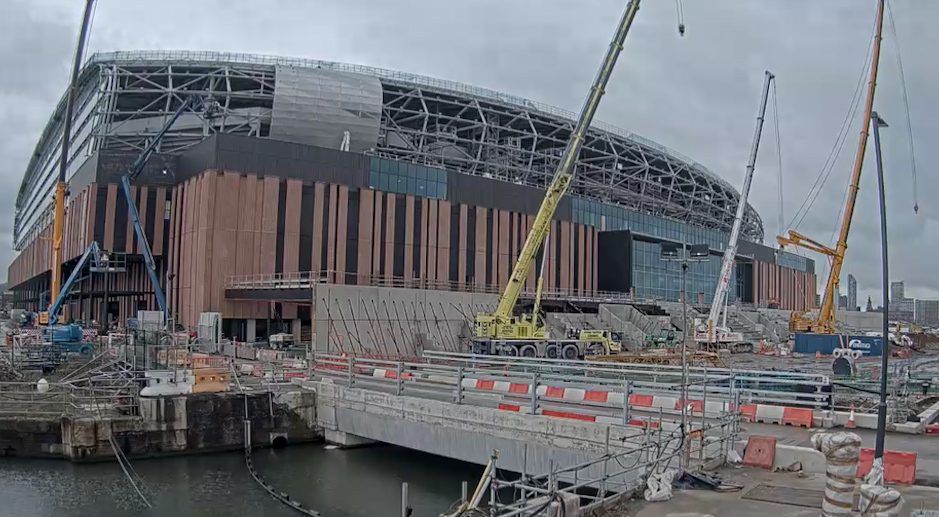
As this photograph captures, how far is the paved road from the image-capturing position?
44.4 feet

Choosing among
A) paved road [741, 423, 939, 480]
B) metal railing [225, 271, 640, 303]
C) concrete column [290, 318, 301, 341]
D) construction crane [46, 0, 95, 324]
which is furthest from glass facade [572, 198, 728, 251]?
paved road [741, 423, 939, 480]

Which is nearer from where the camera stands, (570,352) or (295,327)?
(570,352)

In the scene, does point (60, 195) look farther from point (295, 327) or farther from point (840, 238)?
point (840, 238)

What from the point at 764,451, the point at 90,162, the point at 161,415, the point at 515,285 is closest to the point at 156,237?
the point at 90,162

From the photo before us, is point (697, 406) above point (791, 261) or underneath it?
underneath

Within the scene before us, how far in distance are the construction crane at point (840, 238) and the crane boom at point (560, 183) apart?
27.4 metres

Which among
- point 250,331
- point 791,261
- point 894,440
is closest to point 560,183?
point 250,331

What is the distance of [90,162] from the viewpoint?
6775 centimetres

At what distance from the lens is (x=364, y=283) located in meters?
60.9

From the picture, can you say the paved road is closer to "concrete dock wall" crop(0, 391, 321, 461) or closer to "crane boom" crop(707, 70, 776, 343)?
"concrete dock wall" crop(0, 391, 321, 461)

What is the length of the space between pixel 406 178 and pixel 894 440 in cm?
5157

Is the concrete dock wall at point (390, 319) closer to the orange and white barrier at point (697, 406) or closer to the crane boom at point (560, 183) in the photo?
the crane boom at point (560, 183)

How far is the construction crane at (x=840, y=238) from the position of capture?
62.9m

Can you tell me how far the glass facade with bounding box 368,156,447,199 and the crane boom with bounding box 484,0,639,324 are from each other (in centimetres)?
2046
